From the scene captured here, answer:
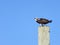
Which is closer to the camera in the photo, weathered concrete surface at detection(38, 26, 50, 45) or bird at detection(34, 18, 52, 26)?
weathered concrete surface at detection(38, 26, 50, 45)

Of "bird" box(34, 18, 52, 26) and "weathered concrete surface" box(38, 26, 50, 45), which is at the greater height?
"bird" box(34, 18, 52, 26)

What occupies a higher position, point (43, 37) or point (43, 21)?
point (43, 21)

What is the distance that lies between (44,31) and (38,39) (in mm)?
642

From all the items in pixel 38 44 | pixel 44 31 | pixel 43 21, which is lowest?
pixel 38 44

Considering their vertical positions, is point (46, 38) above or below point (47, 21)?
below

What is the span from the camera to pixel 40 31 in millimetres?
11078

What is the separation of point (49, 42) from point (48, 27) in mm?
1027

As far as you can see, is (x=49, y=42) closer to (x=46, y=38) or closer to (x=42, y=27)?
(x=46, y=38)

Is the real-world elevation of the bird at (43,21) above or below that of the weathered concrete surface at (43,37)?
above

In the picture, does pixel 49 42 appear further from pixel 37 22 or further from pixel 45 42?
pixel 37 22

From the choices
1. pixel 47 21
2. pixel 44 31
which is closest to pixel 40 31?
pixel 44 31

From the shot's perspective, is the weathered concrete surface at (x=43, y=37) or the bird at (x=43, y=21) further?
the bird at (x=43, y=21)

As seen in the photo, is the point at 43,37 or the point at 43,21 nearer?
the point at 43,37

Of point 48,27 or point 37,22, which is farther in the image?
point 37,22
